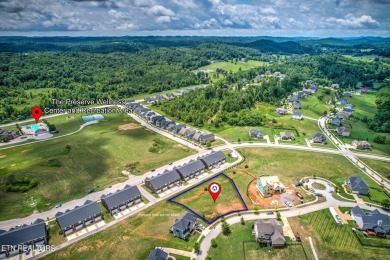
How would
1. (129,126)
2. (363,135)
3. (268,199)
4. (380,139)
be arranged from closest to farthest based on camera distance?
(268,199), (380,139), (363,135), (129,126)

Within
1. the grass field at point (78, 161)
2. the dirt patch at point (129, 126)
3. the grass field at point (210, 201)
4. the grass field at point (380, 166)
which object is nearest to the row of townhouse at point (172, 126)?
the grass field at point (78, 161)

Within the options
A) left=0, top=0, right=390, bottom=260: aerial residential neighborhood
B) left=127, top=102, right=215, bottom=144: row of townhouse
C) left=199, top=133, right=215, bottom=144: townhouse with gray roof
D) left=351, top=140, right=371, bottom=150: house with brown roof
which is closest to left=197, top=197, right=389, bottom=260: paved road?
left=0, top=0, right=390, bottom=260: aerial residential neighborhood

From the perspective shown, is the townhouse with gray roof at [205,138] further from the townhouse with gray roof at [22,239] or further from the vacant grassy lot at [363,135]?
the townhouse with gray roof at [22,239]

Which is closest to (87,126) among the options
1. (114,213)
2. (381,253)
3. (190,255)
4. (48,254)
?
(114,213)

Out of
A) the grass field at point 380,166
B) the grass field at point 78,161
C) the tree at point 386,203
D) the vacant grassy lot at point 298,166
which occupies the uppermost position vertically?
the tree at point 386,203

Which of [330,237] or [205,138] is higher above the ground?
[205,138]

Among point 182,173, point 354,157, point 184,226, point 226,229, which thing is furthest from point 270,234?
point 354,157

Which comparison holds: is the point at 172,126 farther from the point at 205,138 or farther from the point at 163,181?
the point at 163,181
